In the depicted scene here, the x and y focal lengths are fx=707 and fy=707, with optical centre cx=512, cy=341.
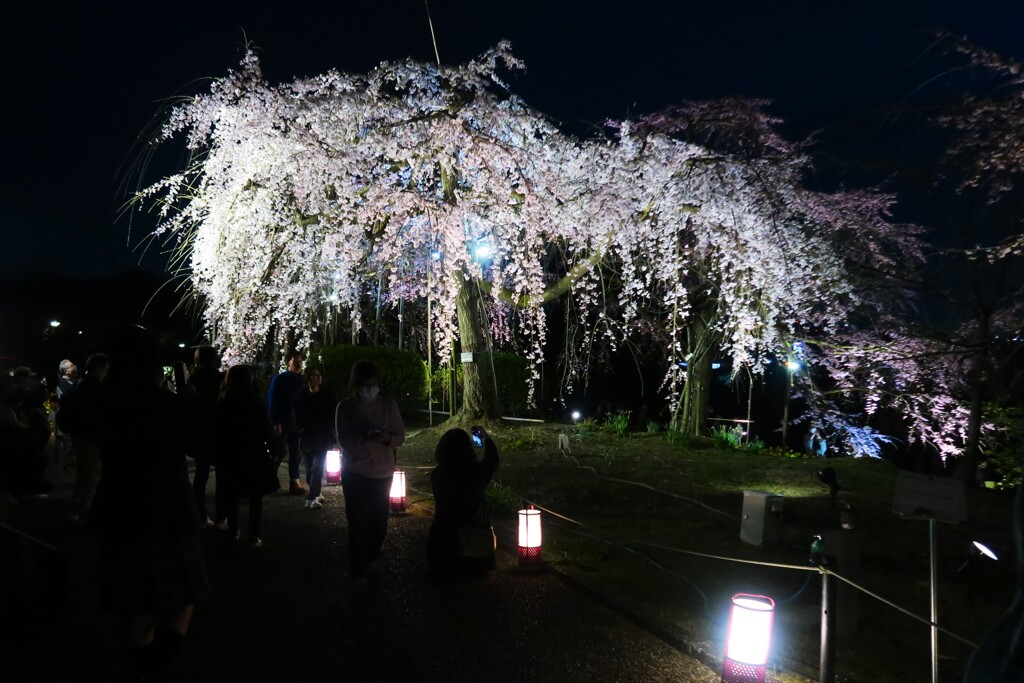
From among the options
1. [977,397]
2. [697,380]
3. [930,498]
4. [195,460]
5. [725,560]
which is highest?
[697,380]

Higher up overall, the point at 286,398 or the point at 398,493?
the point at 286,398

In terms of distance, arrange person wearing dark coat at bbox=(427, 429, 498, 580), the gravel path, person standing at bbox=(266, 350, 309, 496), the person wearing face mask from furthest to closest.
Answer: person standing at bbox=(266, 350, 309, 496)
person wearing dark coat at bbox=(427, 429, 498, 580)
the person wearing face mask
the gravel path

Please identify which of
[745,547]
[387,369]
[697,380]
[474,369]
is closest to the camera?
[745,547]

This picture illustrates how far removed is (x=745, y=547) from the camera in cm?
703

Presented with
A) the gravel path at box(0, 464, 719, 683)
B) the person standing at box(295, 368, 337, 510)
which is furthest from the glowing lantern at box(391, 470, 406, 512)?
the gravel path at box(0, 464, 719, 683)

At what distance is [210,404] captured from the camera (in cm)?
682

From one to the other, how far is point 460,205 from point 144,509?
32.4ft

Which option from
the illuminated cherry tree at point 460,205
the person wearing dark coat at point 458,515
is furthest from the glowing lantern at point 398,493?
the illuminated cherry tree at point 460,205

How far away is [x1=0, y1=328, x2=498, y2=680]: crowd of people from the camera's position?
317cm

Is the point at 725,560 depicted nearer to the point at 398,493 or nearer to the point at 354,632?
the point at 354,632

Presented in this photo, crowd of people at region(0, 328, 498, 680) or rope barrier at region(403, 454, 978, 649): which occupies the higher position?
crowd of people at region(0, 328, 498, 680)

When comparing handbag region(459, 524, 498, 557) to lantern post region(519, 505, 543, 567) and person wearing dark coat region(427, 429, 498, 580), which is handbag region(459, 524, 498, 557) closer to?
person wearing dark coat region(427, 429, 498, 580)

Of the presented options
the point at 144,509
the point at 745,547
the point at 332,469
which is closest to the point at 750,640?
the point at 144,509

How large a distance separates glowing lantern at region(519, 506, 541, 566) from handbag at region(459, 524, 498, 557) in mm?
381
